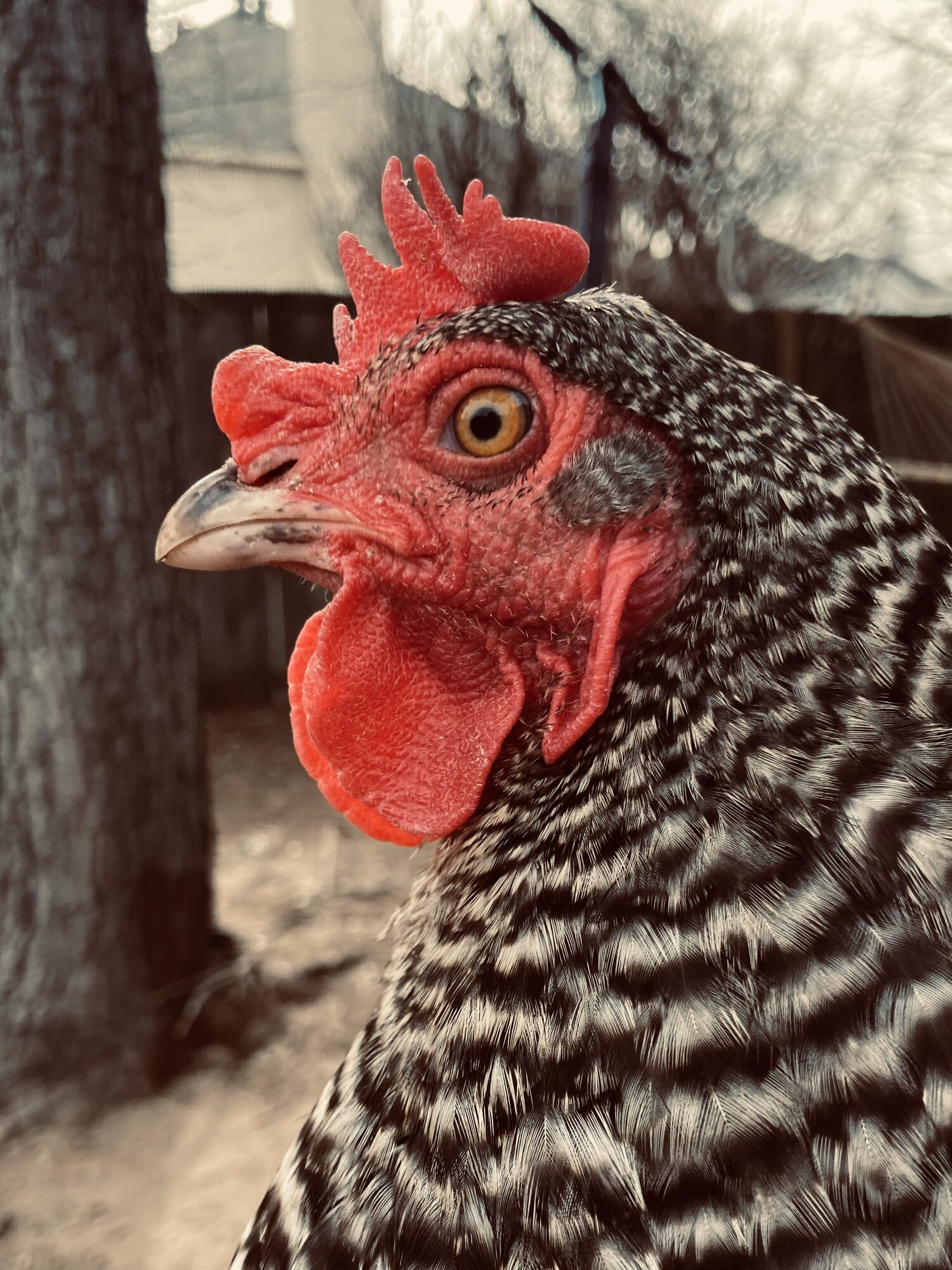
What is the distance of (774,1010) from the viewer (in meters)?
0.79

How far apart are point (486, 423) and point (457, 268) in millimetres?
300

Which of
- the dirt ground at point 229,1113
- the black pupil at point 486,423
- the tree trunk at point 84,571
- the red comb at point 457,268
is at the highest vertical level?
→ the red comb at point 457,268

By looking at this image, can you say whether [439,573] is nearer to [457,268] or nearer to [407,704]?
[407,704]

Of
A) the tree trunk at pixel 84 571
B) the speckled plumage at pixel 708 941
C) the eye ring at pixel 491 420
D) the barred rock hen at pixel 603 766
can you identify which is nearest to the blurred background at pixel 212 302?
the tree trunk at pixel 84 571

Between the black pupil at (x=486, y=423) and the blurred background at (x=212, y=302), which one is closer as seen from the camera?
the black pupil at (x=486, y=423)

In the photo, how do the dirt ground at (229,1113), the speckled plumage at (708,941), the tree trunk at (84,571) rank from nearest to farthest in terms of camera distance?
1. the speckled plumage at (708,941)
2. the dirt ground at (229,1113)
3. the tree trunk at (84,571)

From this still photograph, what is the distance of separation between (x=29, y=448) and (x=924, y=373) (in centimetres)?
312

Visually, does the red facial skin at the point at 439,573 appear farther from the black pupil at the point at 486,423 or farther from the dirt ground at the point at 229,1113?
the dirt ground at the point at 229,1113

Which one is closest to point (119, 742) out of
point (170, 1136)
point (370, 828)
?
point (170, 1136)

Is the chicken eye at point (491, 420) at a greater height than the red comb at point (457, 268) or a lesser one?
lesser

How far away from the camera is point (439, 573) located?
1.07 meters

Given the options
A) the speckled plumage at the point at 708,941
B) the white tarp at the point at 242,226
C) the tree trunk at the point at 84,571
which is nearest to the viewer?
the speckled plumage at the point at 708,941

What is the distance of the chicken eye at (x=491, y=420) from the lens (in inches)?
39.5

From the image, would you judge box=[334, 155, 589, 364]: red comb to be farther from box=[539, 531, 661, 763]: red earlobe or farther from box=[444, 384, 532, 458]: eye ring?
box=[539, 531, 661, 763]: red earlobe
